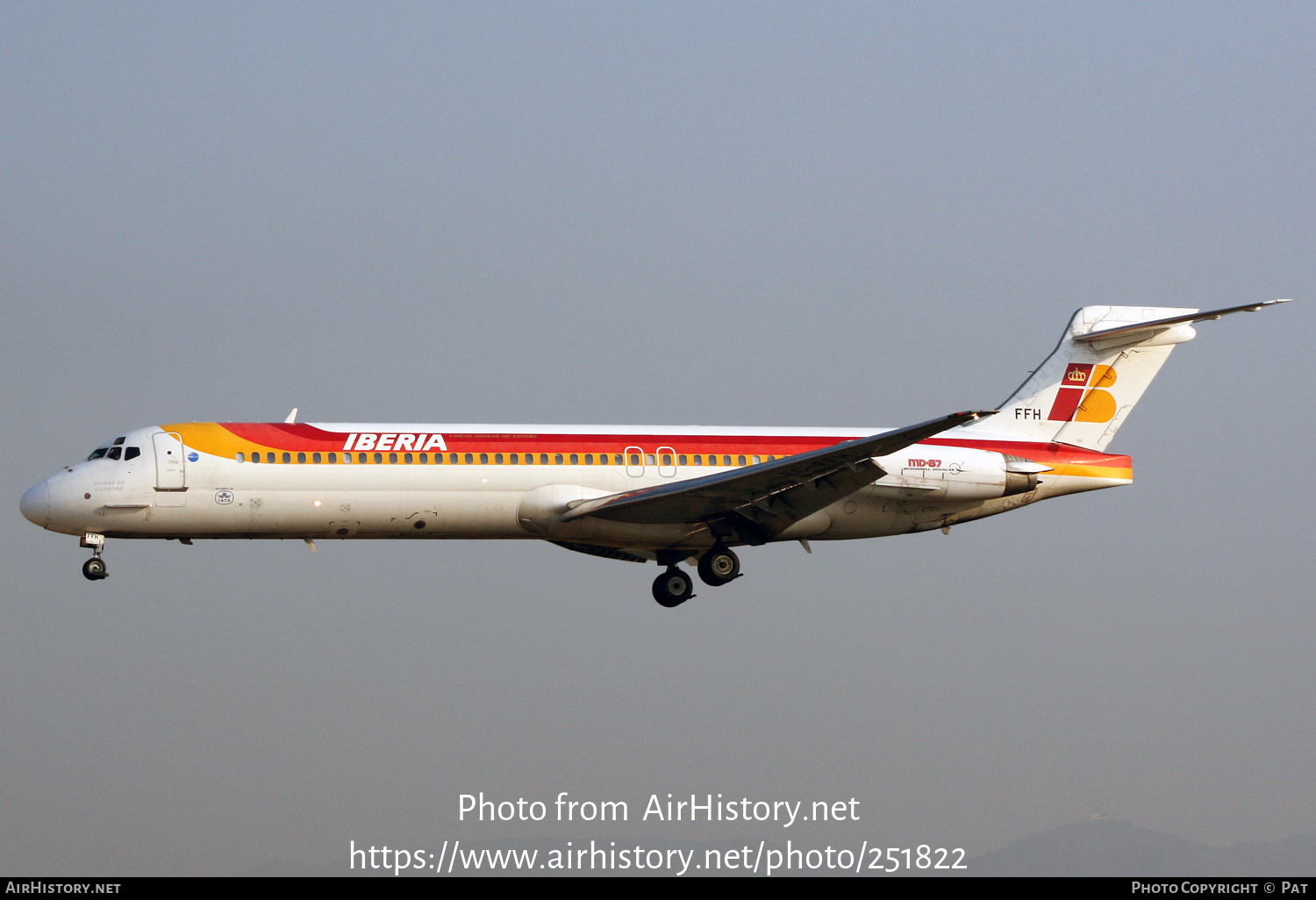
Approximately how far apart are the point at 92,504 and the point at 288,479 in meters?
3.77

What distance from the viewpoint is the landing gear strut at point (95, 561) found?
102 ft

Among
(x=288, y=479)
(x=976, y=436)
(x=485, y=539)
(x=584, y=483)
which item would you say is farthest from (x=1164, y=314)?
(x=288, y=479)

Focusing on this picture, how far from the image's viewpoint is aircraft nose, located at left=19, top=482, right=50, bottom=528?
30953mm

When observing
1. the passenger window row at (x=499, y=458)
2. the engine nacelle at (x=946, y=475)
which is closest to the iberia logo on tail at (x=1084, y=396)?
the engine nacelle at (x=946, y=475)

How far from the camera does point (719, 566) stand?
33.5m

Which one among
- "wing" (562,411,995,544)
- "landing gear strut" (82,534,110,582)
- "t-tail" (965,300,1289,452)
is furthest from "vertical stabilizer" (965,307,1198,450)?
"landing gear strut" (82,534,110,582)

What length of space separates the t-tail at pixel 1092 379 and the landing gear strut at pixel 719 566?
6.01m

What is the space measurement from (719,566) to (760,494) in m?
2.35

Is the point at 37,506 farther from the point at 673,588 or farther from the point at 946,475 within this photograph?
the point at 946,475

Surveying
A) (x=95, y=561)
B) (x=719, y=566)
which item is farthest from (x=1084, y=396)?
(x=95, y=561)

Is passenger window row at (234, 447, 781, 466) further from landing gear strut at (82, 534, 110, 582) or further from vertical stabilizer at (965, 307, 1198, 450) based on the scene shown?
vertical stabilizer at (965, 307, 1198, 450)

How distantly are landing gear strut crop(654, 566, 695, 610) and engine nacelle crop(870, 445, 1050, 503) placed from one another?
14.7 ft

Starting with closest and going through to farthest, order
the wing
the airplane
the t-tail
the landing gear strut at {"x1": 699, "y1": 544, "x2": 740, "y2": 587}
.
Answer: the wing < the airplane < the landing gear strut at {"x1": 699, "y1": 544, "x2": 740, "y2": 587} < the t-tail

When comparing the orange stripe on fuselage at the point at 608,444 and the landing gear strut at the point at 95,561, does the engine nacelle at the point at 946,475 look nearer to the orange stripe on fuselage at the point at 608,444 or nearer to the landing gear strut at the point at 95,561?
the orange stripe on fuselage at the point at 608,444
